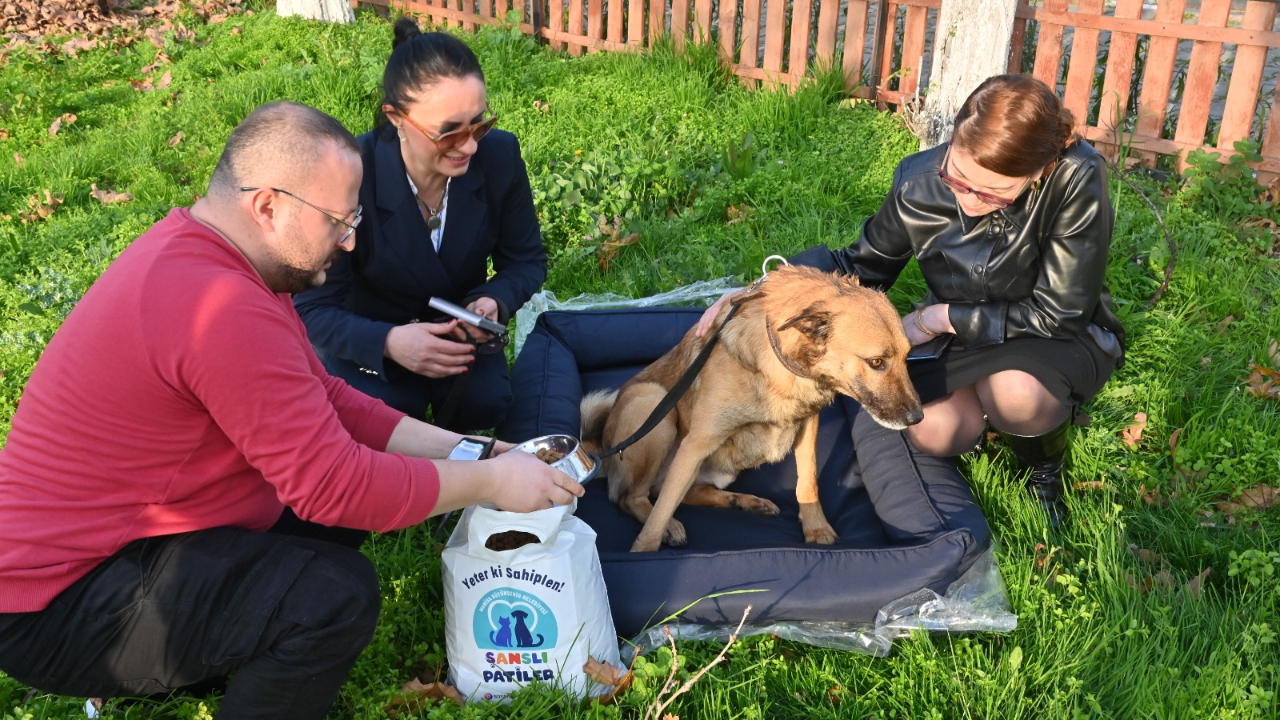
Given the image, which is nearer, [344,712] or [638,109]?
[344,712]

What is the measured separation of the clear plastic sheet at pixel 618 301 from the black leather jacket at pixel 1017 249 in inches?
60.7

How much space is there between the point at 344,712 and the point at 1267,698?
114 inches

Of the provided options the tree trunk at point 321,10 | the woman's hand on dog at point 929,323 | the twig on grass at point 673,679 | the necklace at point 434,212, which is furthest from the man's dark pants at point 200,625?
the tree trunk at point 321,10

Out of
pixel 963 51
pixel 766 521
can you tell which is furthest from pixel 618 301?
pixel 963 51

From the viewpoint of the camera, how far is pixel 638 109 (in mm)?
7629

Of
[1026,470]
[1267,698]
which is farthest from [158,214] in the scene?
[1267,698]

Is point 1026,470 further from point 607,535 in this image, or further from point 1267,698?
point 607,535

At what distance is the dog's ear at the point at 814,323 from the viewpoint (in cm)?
336

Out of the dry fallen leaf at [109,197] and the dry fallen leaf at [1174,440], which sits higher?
the dry fallen leaf at [109,197]

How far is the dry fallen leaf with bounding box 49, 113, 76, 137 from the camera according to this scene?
8.38m

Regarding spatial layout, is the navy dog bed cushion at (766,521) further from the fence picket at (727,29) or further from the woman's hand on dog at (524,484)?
the fence picket at (727,29)

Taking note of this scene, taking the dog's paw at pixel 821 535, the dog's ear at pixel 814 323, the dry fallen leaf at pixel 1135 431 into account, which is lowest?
the dog's paw at pixel 821 535

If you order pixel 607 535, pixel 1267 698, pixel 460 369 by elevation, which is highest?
pixel 460 369

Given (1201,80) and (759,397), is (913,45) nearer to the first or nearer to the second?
(1201,80)
